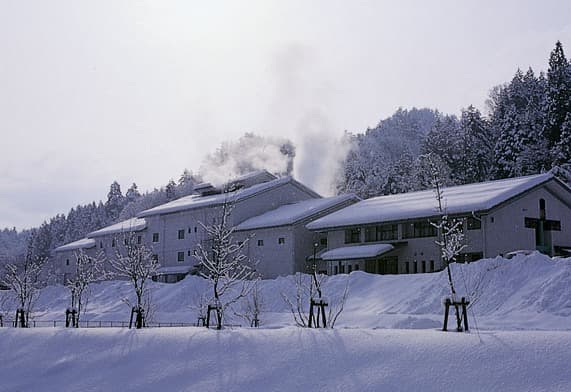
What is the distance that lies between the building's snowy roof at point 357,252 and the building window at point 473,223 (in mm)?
4729

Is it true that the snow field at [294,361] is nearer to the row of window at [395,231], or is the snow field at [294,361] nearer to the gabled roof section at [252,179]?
the row of window at [395,231]

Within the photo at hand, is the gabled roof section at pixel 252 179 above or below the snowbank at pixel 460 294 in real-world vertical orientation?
above

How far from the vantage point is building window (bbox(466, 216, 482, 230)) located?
33.5 meters

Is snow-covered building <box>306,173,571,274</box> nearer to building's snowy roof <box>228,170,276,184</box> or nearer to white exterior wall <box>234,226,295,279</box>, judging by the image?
white exterior wall <box>234,226,295,279</box>

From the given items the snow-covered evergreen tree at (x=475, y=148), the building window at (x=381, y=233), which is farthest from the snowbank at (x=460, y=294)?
the snow-covered evergreen tree at (x=475, y=148)

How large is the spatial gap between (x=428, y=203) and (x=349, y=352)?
81.0 ft

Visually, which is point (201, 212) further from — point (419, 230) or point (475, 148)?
point (475, 148)

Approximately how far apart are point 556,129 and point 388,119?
6433cm

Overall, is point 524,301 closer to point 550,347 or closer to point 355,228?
point 550,347

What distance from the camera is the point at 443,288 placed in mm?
27016

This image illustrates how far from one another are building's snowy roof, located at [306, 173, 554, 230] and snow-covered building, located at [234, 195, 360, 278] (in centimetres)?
167

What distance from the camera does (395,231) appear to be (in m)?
37.7

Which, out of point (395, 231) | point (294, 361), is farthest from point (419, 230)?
point (294, 361)

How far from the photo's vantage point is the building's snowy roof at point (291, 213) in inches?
1704
